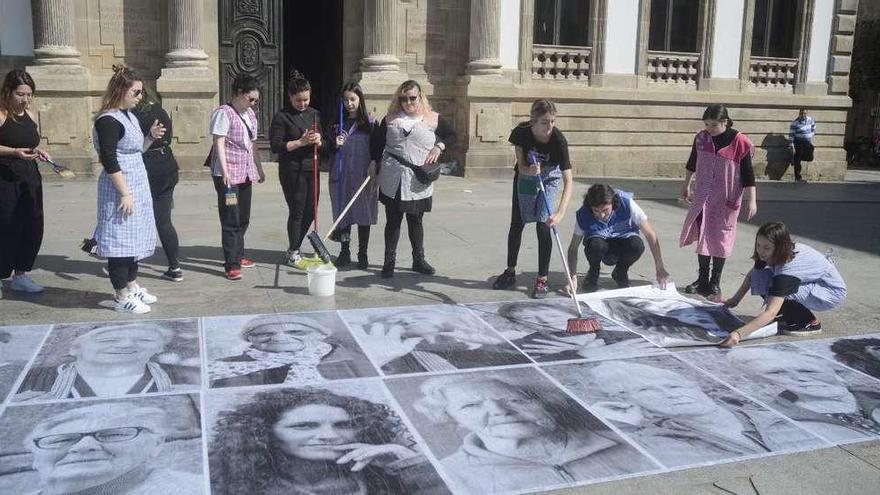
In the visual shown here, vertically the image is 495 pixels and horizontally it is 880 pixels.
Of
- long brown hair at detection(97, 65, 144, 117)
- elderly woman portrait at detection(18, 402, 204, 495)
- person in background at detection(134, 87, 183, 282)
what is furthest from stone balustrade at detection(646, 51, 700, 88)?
elderly woman portrait at detection(18, 402, 204, 495)

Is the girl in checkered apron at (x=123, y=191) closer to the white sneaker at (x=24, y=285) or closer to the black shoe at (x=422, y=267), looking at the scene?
the white sneaker at (x=24, y=285)

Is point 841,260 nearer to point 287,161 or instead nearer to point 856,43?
point 287,161

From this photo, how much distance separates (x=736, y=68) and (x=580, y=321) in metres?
13.4

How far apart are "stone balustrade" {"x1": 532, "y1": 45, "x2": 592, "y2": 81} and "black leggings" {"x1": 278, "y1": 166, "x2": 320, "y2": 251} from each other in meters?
9.24

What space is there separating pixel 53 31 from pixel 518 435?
38.2 ft

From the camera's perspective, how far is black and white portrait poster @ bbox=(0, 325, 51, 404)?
4.64 meters

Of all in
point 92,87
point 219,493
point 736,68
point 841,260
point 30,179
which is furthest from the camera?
point 736,68

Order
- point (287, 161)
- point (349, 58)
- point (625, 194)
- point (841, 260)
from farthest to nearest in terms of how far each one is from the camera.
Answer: point (349, 58), point (841, 260), point (287, 161), point (625, 194)

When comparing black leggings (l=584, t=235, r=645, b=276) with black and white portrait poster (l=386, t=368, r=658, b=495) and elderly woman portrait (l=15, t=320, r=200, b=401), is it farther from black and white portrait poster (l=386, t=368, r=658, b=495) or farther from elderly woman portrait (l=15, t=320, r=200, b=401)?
elderly woman portrait (l=15, t=320, r=200, b=401)

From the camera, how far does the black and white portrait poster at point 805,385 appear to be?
4.46 metres

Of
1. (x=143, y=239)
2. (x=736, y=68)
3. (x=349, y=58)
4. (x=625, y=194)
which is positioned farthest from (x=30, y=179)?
(x=736, y=68)

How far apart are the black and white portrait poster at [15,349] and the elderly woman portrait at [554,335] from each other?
300cm

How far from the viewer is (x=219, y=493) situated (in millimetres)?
3455

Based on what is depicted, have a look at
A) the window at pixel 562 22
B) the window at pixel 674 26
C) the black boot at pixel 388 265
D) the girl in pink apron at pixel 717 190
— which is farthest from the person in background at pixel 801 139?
the black boot at pixel 388 265
